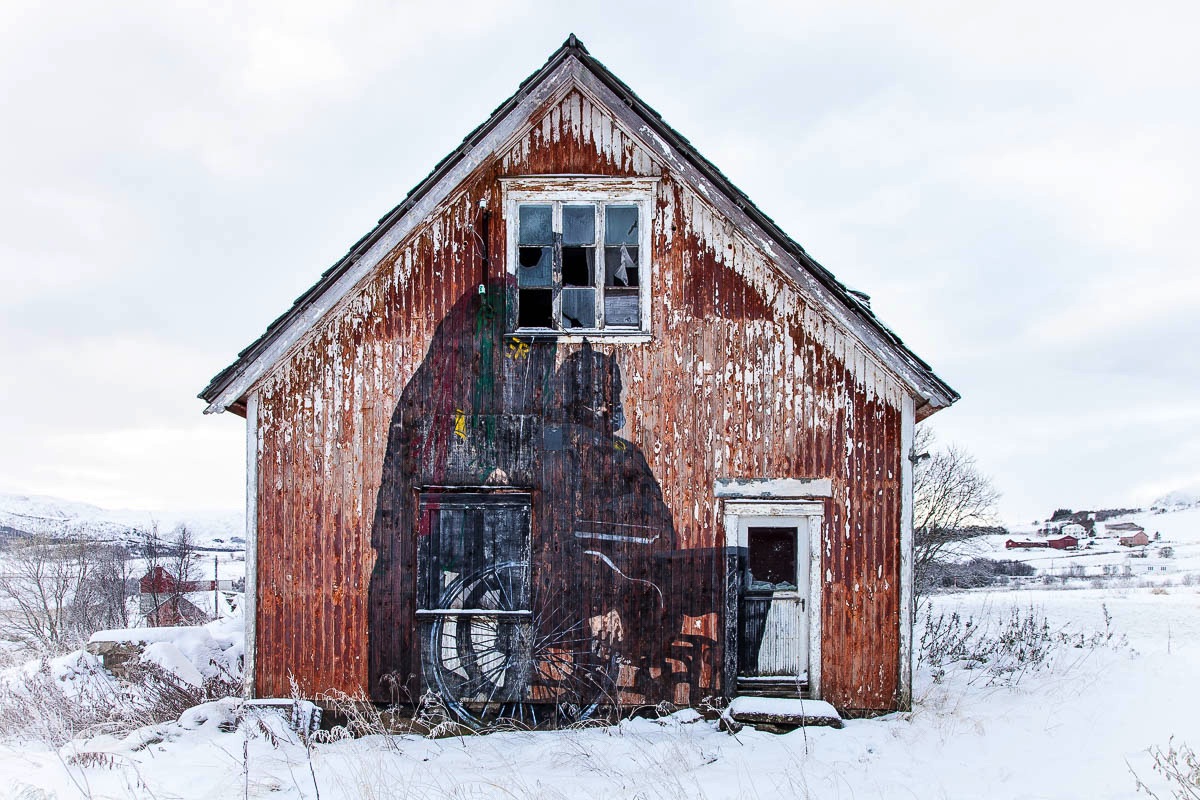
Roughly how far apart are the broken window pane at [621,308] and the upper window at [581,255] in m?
0.01

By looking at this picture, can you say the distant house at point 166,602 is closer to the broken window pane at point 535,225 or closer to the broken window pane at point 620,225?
the broken window pane at point 535,225

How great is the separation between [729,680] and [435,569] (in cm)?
334

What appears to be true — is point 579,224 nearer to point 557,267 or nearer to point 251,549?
point 557,267

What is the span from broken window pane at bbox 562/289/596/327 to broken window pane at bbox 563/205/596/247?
1.78 ft

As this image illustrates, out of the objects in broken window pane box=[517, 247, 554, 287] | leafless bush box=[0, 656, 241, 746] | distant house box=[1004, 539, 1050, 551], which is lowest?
distant house box=[1004, 539, 1050, 551]

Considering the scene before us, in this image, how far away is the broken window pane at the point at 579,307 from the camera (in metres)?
8.48

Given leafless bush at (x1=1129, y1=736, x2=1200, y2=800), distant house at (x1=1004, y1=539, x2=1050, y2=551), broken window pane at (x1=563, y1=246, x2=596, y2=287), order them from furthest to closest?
distant house at (x1=1004, y1=539, x2=1050, y2=551) < broken window pane at (x1=563, y1=246, x2=596, y2=287) < leafless bush at (x1=1129, y1=736, x2=1200, y2=800)

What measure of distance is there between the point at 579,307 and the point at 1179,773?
6662mm

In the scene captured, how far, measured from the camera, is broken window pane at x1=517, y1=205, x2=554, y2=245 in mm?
8516

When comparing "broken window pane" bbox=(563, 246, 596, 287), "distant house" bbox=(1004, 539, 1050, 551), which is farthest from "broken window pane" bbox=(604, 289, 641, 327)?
"distant house" bbox=(1004, 539, 1050, 551)

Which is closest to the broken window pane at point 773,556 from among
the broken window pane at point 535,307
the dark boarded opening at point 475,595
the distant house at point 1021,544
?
the dark boarded opening at point 475,595

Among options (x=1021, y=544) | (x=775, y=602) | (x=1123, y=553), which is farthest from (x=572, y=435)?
(x=1021, y=544)

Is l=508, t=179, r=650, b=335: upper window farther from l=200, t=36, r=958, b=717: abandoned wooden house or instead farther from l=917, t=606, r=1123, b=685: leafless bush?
l=917, t=606, r=1123, b=685: leafless bush

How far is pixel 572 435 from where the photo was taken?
838cm
